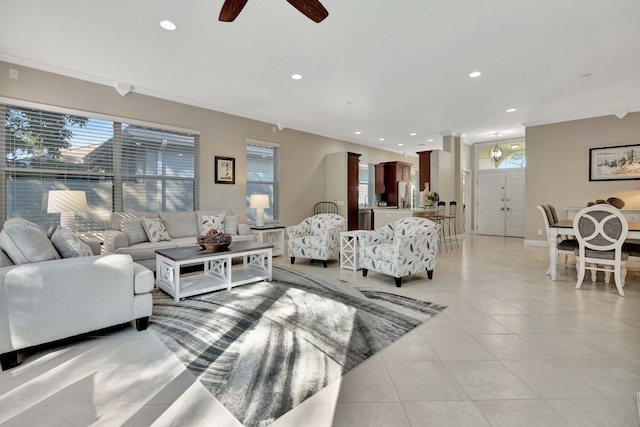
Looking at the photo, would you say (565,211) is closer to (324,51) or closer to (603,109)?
(603,109)

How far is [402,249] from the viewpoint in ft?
12.0

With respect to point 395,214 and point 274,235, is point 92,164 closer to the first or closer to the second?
point 274,235

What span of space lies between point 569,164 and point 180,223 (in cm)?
765

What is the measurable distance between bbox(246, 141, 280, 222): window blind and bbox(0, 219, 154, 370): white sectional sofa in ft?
12.3

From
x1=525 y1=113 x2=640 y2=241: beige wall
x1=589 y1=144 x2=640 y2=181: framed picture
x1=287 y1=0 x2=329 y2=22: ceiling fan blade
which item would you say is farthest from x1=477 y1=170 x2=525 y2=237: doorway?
x1=287 y1=0 x2=329 y2=22: ceiling fan blade

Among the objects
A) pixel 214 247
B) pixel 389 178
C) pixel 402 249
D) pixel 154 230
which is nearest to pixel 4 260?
pixel 214 247

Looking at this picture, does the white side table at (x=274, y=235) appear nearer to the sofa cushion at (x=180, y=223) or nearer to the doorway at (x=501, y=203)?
the sofa cushion at (x=180, y=223)

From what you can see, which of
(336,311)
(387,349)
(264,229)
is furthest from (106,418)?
(264,229)

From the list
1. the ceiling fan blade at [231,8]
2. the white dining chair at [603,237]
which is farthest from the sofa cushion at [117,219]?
the white dining chair at [603,237]

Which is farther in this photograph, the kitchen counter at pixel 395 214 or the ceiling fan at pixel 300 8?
the kitchen counter at pixel 395 214

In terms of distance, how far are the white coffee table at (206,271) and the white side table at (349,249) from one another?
118cm

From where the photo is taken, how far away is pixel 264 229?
532 cm

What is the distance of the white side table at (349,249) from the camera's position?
14.4 ft

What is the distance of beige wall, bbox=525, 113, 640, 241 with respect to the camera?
576cm
